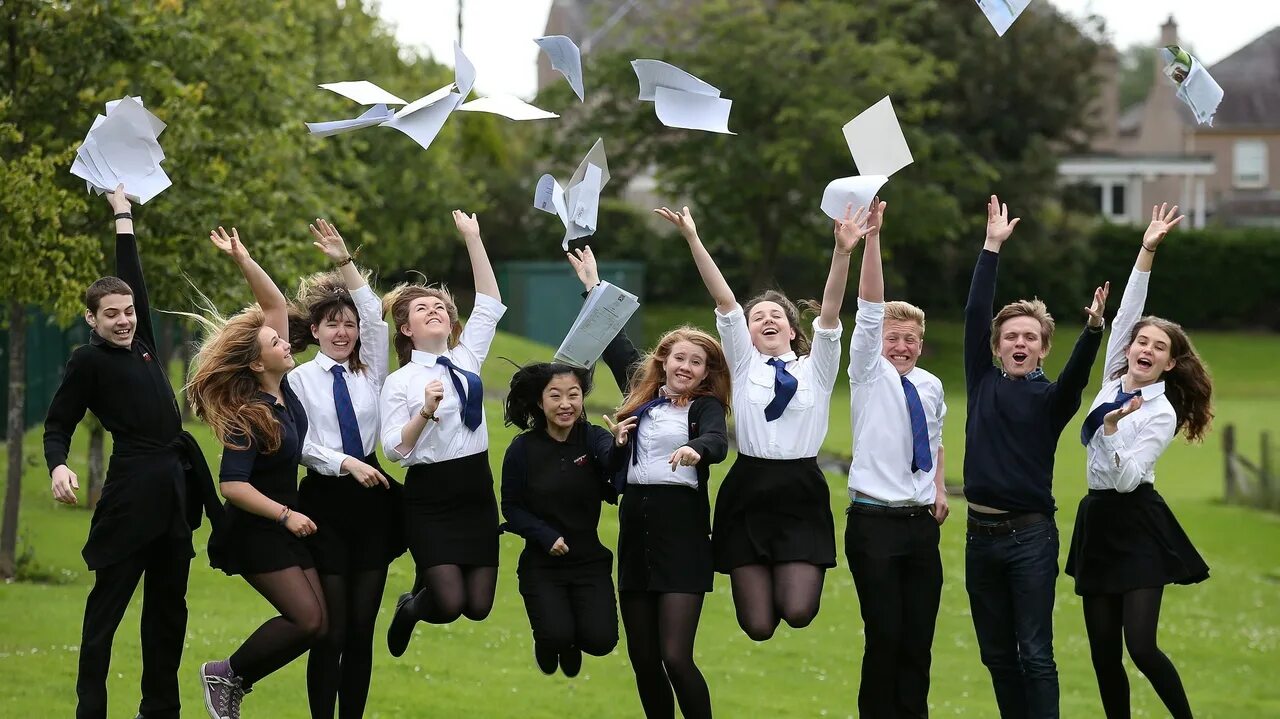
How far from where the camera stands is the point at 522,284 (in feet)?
129

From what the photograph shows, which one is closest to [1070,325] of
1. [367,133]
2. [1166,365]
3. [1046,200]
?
[1046,200]

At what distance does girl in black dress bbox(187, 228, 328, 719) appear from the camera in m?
6.96

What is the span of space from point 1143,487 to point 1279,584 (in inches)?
567

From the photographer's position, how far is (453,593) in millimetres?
7336

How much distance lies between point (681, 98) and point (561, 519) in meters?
2.12

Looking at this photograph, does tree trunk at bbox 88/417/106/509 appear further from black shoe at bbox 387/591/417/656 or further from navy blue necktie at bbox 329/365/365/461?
navy blue necktie at bbox 329/365/365/461

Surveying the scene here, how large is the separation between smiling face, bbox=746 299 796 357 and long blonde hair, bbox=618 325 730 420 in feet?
0.62

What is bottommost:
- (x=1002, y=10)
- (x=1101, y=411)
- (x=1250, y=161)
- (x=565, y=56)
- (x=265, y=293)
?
(x=1101, y=411)

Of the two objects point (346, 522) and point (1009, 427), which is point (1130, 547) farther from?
point (346, 522)

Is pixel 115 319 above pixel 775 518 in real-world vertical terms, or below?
above

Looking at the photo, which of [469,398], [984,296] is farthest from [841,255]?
[469,398]

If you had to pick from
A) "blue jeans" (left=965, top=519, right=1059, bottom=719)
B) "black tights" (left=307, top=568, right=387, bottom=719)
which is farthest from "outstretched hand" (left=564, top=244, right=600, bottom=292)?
"blue jeans" (left=965, top=519, right=1059, bottom=719)

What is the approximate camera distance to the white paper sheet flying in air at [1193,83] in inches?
293

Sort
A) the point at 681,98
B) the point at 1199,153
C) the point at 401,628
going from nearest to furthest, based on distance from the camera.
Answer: the point at 401,628 → the point at 681,98 → the point at 1199,153
